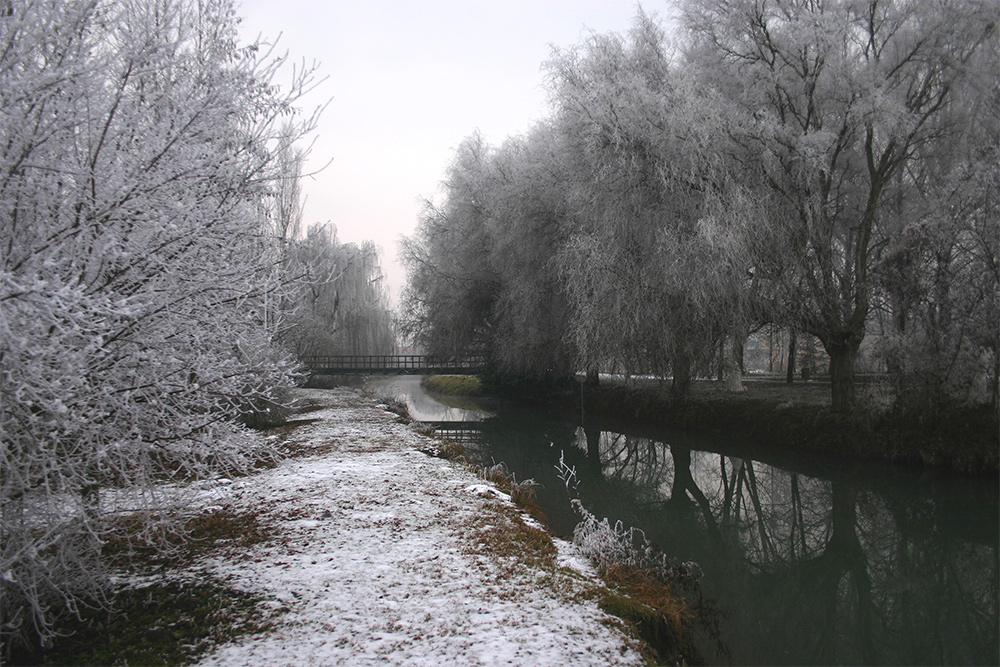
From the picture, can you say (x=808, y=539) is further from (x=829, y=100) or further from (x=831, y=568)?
(x=829, y=100)

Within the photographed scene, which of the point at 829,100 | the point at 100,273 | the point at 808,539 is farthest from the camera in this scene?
the point at 829,100

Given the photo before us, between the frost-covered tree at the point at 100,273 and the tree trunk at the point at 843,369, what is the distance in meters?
9.96

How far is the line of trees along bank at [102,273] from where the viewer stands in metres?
2.41

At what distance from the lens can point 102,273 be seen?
9.25 ft

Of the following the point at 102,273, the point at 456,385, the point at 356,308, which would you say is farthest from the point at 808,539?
the point at 356,308

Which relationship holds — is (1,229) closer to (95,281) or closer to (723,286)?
(95,281)

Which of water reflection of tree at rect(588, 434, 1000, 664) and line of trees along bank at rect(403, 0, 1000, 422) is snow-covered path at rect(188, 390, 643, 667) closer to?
water reflection of tree at rect(588, 434, 1000, 664)

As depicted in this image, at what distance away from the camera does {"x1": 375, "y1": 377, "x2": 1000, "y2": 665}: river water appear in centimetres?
452

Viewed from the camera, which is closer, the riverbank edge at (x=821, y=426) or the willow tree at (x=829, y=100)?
the riverbank edge at (x=821, y=426)

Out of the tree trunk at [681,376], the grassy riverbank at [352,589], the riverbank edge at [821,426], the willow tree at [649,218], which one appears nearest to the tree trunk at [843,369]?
the riverbank edge at [821,426]

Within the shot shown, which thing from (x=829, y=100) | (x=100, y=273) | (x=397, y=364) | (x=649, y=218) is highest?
(x=829, y=100)

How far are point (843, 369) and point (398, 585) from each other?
9605 millimetres

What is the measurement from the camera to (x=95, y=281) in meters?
2.76

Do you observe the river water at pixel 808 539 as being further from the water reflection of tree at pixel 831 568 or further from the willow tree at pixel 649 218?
the willow tree at pixel 649 218
